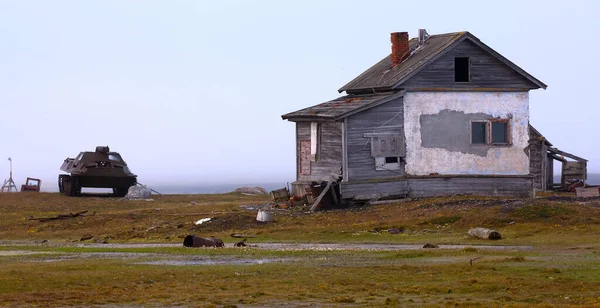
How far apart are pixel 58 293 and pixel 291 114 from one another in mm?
30137

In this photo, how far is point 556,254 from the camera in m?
26.9

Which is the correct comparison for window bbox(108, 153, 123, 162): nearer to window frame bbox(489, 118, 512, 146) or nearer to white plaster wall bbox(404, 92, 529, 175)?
white plaster wall bbox(404, 92, 529, 175)

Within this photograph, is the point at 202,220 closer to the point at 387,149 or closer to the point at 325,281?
the point at 387,149

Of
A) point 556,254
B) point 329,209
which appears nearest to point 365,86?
point 329,209

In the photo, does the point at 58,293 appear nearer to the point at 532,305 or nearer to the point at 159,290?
the point at 159,290

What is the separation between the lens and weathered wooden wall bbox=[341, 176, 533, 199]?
45.9 meters

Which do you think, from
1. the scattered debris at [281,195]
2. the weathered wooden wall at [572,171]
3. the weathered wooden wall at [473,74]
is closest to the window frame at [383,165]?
the weathered wooden wall at [473,74]

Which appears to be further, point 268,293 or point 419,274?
point 419,274

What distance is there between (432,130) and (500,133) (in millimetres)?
3322

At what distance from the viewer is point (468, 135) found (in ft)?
159

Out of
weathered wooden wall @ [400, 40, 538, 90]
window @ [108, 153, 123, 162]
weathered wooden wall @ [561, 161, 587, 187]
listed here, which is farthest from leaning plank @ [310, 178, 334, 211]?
window @ [108, 153, 123, 162]

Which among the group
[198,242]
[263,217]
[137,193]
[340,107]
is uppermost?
[340,107]

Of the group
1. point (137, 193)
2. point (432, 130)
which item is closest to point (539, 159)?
point (432, 130)

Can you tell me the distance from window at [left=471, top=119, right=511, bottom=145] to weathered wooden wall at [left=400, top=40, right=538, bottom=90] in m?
1.62
